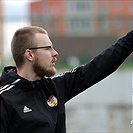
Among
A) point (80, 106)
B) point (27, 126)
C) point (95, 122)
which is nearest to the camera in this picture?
point (27, 126)

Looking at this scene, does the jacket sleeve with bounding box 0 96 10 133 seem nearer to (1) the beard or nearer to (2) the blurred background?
(1) the beard

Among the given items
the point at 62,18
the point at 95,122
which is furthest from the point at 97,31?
the point at 95,122

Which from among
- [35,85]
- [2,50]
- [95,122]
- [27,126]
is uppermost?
[35,85]

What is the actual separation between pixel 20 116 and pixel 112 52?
671mm

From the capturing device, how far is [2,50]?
33.6ft

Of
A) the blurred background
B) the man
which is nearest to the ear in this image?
the man

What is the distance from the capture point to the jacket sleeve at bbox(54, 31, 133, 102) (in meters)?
2.94

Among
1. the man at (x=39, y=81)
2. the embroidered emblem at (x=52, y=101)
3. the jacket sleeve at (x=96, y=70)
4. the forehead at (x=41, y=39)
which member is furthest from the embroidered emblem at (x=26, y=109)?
the forehead at (x=41, y=39)

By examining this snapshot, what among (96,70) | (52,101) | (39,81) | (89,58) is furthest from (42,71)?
(89,58)

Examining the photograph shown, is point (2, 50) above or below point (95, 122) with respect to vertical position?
above

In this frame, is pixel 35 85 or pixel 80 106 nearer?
pixel 35 85

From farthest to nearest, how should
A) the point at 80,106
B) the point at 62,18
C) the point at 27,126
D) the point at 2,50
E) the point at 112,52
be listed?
the point at 62,18, the point at 2,50, the point at 80,106, the point at 112,52, the point at 27,126

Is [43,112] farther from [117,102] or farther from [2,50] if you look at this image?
[2,50]

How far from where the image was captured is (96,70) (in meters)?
3.03
